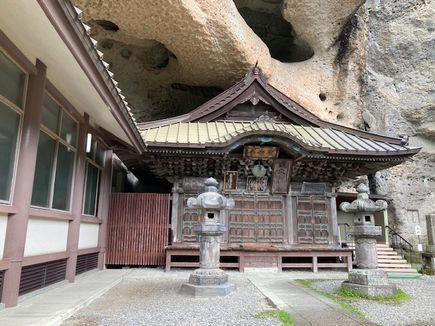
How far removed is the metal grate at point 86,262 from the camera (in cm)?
814

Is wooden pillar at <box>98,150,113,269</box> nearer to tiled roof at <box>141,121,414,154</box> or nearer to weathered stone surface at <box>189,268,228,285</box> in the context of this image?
tiled roof at <box>141,121,414,154</box>

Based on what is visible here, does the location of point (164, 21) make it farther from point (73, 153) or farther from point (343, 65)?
point (343, 65)

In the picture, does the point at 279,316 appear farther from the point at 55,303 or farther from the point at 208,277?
the point at 55,303

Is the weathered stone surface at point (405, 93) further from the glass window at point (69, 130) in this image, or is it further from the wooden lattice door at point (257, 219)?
the glass window at point (69, 130)

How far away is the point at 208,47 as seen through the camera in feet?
38.0

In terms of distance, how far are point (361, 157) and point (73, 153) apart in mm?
8089

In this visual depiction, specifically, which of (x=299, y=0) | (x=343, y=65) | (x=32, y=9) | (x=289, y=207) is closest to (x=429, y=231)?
(x=289, y=207)

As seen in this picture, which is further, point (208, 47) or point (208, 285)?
point (208, 47)

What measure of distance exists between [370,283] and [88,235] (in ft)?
21.9

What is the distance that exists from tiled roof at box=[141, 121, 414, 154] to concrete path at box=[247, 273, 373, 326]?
398cm

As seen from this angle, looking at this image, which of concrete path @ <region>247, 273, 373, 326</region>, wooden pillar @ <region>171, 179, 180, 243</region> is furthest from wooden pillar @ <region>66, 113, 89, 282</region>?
concrete path @ <region>247, 273, 373, 326</region>

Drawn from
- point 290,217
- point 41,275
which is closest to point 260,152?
point 290,217

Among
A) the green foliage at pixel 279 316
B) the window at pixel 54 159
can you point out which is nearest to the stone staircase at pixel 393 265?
the green foliage at pixel 279 316

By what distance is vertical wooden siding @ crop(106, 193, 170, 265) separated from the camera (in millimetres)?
10297
